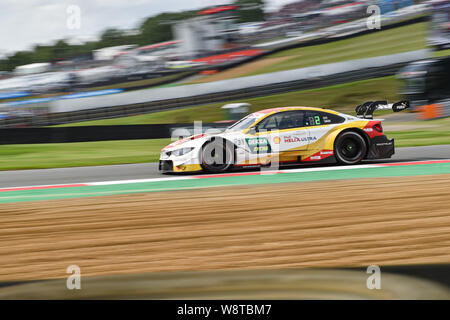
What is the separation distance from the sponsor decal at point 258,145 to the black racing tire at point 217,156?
33 cm

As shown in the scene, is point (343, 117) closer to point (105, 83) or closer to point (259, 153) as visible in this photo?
point (259, 153)

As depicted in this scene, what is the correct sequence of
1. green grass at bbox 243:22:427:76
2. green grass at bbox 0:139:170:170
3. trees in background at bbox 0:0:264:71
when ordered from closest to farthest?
1. green grass at bbox 0:139:170:170
2. green grass at bbox 243:22:427:76
3. trees in background at bbox 0:0:264:71

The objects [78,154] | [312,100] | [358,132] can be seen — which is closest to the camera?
[358,132]

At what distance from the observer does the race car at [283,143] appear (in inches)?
361

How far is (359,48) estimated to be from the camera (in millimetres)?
37469

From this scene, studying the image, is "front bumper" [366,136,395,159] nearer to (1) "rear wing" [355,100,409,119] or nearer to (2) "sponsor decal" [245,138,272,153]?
(1) "rear wing" [355,100,409,119]

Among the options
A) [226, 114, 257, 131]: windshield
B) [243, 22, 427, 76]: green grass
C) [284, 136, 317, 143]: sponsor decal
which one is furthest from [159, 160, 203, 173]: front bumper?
[243, 22, 427, 76]: green grass

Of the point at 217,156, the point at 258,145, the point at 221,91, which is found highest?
the point at 221,91

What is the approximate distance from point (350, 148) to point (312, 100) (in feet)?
69.5

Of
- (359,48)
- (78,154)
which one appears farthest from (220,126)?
(359,48)

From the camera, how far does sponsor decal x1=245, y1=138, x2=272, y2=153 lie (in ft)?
30.1

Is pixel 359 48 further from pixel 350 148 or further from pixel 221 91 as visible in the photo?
pixel 350 148
